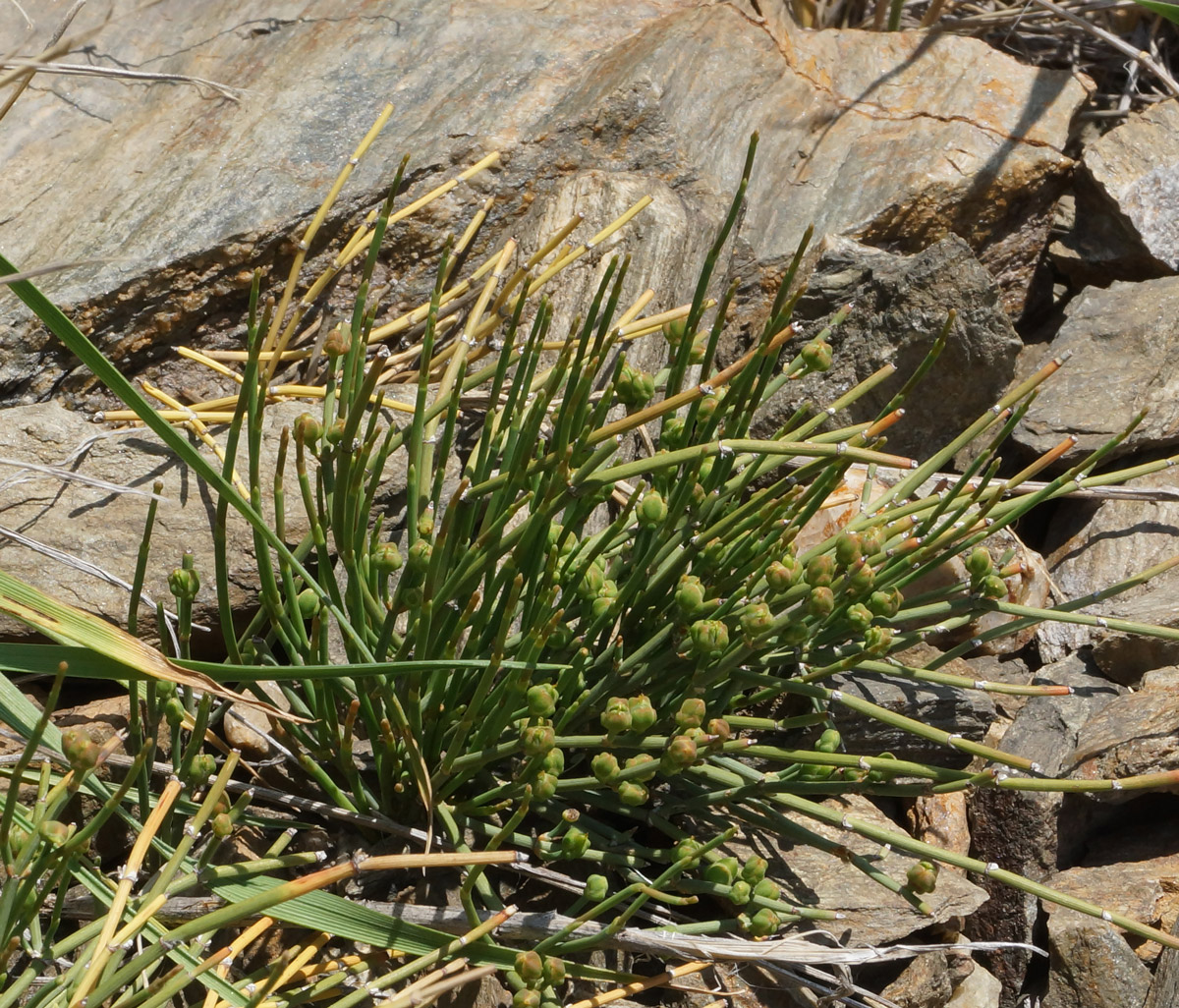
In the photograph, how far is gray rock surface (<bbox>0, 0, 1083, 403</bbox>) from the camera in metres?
2.46

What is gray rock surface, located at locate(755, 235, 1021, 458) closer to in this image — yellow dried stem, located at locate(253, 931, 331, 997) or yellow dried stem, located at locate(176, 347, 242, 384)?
yellow dried stem, located at locate(176, 347, 242, 384)

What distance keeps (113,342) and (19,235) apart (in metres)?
0.33

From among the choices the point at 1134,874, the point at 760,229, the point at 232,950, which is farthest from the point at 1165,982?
the point at 760,229

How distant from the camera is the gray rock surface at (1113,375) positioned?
2.67 m

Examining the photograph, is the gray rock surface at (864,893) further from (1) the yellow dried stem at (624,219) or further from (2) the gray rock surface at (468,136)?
(2) the gray rock surface at (468,136)

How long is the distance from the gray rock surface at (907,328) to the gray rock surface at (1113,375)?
0.49 ft

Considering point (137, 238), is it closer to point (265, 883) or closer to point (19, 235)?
point (19, 235)

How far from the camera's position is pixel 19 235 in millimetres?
2484

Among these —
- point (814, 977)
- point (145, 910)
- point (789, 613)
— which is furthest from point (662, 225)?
point (145, 910)

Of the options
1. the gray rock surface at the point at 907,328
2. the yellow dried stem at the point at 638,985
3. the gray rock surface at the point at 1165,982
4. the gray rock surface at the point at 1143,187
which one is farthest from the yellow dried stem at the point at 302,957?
the gray rock surface at the point at 1143,187

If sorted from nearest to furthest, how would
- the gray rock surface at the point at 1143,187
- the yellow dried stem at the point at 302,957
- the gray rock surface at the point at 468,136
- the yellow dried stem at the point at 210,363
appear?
the yellow dried stem at the point at 302,957 → the yellow dried stem at the point at 210,363 → the gray rock surface at the point at 468,136 → the gray rock surface at the point at 1143,187

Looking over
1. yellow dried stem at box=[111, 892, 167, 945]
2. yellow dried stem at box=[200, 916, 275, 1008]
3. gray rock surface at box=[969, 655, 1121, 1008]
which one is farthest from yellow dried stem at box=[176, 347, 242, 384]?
gray rock surface at box=[969, 655, 1121, 1008]

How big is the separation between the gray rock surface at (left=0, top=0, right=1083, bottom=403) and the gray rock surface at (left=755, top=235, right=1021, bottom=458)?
22 cm

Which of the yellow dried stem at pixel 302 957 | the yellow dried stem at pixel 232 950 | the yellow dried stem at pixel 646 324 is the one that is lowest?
the yellow dried stem at pixel 302 957
